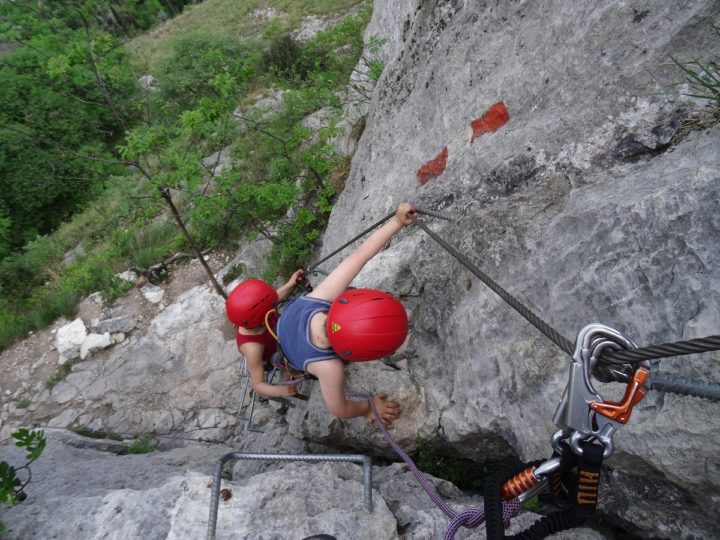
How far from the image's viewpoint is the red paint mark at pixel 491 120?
3059 mm

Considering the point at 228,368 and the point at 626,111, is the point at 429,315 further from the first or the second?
the point at 228,368

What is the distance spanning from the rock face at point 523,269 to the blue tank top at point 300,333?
0.66 meters

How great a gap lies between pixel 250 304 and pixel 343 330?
1.35 metres

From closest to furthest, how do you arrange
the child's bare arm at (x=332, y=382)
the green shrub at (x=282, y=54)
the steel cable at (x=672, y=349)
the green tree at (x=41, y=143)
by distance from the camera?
the steel cable at (x=672, y=349), the child's bare arm at (x=332, y=382), the green tree at (x=41, y=143), the green shrub at (x=282, y=54)

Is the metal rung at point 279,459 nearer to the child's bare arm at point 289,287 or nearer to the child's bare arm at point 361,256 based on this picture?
the child's bare arm at point 361,256

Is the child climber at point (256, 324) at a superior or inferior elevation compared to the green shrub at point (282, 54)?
inferior


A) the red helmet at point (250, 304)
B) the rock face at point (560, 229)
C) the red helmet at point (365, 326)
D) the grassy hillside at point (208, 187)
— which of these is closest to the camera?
the rock face at point (560, 229)

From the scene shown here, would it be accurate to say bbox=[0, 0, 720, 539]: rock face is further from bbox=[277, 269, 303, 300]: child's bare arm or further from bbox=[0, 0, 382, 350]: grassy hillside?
bbox=[0, 0, 382, 350]: grassy hillside

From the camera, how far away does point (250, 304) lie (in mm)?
3625

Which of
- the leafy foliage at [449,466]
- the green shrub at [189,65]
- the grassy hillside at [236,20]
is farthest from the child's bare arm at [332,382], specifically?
the grassy hillside at [236,20]

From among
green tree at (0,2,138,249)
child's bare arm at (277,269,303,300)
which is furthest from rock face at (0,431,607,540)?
green tree at (0,2,138,249)

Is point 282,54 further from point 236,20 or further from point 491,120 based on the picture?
point 491,120

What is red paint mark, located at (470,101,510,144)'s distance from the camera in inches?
120

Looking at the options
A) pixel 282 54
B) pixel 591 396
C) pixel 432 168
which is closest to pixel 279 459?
pixel 591 396
